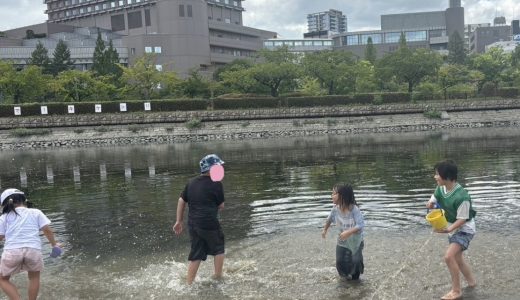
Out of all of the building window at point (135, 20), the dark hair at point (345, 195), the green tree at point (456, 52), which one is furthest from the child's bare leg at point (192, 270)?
the building window at point (135, 20)

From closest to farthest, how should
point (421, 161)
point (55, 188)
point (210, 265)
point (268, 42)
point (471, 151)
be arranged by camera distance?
point (210, 265) < point (55, 188) < point (421, 161) < point (471, 151) < point (268, 42)

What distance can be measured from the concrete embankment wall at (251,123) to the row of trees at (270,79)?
808 centimetres

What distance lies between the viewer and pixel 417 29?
137500 millimetres

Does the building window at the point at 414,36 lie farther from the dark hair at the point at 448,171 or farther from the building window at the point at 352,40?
the dark hair at the point at 448,171

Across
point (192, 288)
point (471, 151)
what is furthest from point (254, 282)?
point (471, 151)

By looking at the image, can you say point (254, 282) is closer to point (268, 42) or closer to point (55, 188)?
point (55, 188)

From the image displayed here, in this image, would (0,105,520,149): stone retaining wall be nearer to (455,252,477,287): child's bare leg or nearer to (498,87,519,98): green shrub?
(498,87,519,98): green shrub

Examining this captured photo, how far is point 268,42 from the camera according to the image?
121m

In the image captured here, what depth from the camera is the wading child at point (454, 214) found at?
5762mm

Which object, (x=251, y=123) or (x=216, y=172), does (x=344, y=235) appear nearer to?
(x=216, y=172)

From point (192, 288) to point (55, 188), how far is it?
44.9 feet

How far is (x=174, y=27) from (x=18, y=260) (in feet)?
300

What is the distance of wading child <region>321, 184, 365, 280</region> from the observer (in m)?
6.54

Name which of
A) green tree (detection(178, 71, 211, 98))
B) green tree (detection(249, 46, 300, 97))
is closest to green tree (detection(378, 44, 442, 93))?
green tree (detection(249, 46, 300, 97))
